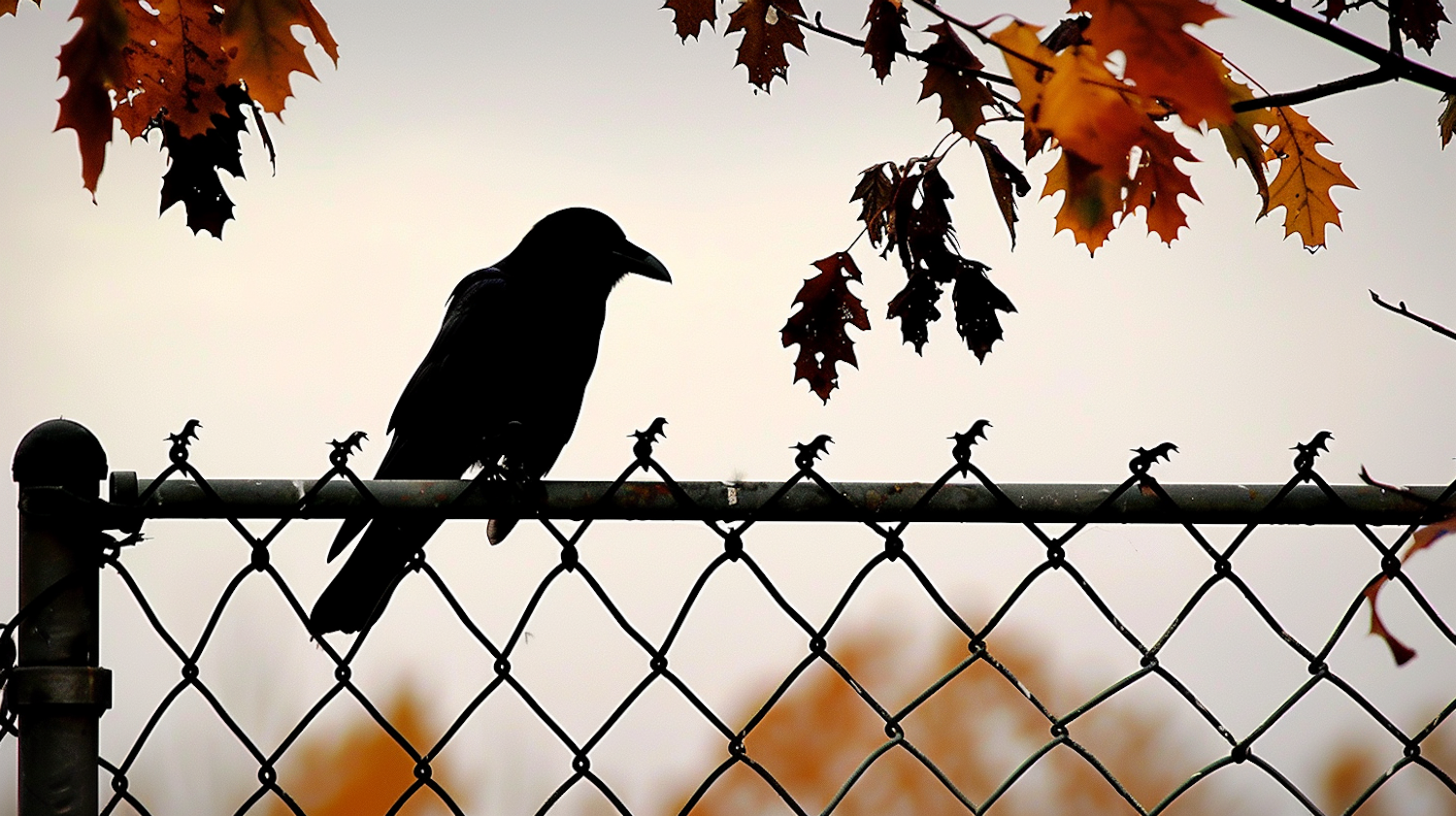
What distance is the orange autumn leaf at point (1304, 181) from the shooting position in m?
2.26

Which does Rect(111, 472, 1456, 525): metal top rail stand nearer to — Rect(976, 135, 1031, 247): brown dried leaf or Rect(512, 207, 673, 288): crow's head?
Rect(976, 135, 1031, 247): brown dried leaf

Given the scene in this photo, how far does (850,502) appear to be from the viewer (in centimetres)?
145

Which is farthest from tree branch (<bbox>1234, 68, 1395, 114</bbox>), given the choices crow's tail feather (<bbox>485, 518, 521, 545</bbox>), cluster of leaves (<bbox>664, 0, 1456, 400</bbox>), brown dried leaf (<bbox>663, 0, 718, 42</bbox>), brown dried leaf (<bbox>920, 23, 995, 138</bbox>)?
brown dried leaf (<bbox>663, 0, 718, 42</bbox>)

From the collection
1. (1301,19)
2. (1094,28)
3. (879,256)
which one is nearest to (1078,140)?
(1094,28)

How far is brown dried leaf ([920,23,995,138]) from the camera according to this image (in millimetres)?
1983

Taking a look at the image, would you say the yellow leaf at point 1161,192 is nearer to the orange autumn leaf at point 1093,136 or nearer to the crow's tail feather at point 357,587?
the orange autumn leaf at point 1093,136

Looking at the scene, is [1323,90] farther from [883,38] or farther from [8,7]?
[8,7]

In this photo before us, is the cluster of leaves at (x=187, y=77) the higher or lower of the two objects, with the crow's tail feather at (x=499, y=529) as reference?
higher

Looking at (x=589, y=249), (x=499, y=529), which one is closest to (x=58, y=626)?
(x=499, y=529)

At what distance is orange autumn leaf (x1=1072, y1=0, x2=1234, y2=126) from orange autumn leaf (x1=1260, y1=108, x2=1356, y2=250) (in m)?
1.18

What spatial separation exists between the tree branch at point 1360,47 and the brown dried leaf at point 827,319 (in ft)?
3.71

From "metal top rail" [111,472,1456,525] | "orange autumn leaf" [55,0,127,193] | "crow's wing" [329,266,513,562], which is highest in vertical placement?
"crow's wing" [329,266,513,562]

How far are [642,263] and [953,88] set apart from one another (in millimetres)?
2000

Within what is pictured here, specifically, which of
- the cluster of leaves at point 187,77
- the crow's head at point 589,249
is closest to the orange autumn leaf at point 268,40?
the cluster of leaves at point 187,77
